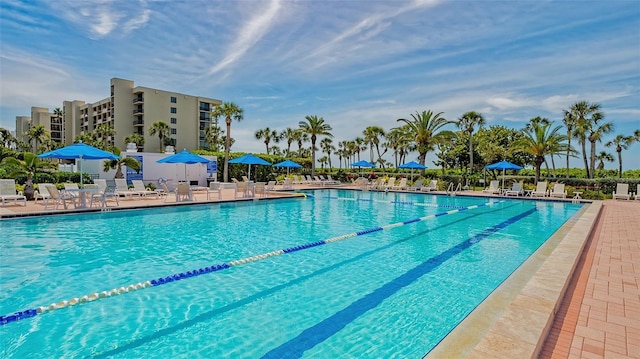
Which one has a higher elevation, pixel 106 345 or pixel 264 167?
pixel 264 167

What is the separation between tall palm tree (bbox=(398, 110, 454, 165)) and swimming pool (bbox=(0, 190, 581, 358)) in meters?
19.4

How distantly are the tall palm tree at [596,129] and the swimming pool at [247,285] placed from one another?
29.1 metres

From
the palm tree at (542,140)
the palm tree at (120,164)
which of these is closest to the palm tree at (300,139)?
the palm tree at (542,140)

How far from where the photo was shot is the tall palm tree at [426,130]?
28.8m

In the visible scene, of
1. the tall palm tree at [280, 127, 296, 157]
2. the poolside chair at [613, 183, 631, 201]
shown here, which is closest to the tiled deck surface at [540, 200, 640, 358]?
the poolside chair at [613, 183, 631, 201]

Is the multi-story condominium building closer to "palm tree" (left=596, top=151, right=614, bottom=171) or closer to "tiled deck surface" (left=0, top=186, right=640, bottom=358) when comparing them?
"tiled deck surface" (left=0, top=186, right=640, bottom=358)

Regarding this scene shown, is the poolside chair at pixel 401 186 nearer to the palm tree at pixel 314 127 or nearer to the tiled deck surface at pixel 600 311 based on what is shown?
the palm tree at pixel 314 127

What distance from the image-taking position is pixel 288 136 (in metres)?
63.4

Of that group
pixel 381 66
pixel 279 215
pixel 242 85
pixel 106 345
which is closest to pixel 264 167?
pixel 242 85

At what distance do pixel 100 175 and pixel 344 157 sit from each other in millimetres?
50325

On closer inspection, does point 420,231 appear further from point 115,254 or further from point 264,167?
point 264,167

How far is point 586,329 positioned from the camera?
3246mm

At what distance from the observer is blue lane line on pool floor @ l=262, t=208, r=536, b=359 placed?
349cm

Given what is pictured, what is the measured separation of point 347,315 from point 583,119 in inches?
1477
